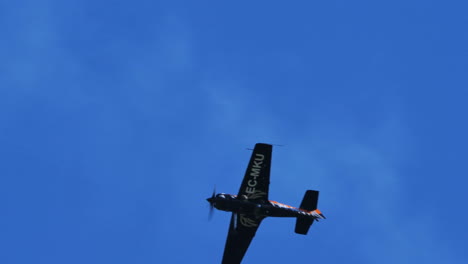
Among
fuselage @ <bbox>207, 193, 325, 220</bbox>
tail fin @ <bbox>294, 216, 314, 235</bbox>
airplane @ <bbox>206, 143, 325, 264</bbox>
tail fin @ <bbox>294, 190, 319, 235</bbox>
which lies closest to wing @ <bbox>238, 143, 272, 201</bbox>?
airplane @ <bbox>206, 143, 325, 264</bbox>

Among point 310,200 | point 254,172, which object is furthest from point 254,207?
point 310,200

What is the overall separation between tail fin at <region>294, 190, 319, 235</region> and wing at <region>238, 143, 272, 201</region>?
4.91m

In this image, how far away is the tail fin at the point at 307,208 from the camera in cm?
8556

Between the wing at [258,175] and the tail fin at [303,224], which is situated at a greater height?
the wing at [258,175]

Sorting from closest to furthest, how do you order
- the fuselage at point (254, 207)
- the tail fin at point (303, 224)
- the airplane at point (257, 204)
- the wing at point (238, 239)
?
the fuselage at point (254, 207) < the airplane at point (257, 204) < the tail fin at point (303, 224) < the wing at point (238, 239)

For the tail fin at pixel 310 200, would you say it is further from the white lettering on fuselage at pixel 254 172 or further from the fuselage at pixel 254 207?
the white lettering on fuselage at pixel 254 172

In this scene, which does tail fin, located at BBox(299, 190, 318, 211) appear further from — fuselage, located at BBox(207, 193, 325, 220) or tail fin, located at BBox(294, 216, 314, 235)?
tail fin, located at BBox(294, 216, 314, 235)

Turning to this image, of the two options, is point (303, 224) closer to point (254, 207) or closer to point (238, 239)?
point (254, 207)

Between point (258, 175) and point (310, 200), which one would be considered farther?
point (310, 200)

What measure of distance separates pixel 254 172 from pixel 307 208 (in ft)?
25.5

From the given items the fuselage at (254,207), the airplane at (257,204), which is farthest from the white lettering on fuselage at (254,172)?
the fuselage at (254,207)

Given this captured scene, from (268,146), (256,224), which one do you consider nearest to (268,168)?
(268,146)

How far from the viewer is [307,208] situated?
86.4 meters

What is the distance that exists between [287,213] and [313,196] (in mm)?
3810
